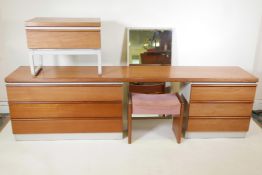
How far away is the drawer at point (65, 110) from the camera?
246 centimetres

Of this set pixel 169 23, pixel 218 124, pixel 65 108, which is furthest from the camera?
pixel 169 23

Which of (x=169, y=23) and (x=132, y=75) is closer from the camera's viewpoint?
(x=132, y=75)

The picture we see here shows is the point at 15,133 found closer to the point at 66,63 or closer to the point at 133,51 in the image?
the point at 66,63

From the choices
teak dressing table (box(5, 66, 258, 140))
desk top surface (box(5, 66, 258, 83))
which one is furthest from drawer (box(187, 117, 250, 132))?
desk top surface (box(5, 66, 258, 83))

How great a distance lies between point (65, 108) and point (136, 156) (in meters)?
0.80

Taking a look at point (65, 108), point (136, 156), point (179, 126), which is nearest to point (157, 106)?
point (179, 126)

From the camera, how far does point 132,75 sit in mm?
2484

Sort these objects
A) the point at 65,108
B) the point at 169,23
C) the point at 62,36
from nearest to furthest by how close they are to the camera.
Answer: the point at 62,36
the point at 65,108
the point at 169,23

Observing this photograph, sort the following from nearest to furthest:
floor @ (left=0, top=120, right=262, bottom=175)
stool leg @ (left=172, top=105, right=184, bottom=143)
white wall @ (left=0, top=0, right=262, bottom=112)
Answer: floor @ (left=0, top=120, right=262, bottom=175), stool leg @ (left=172, top=105, right=184, bottom=143), white wall @ (left=0, top=0, right=262, bottom=112)

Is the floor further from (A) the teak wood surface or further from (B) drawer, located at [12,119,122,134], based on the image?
(A) the teak wood surface

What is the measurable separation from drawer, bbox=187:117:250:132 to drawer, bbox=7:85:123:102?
0.79 m

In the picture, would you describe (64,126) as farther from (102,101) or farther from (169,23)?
(169,23)

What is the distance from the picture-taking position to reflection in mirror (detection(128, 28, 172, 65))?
276 centimetres

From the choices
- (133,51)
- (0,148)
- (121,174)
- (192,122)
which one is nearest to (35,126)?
(0,148)
